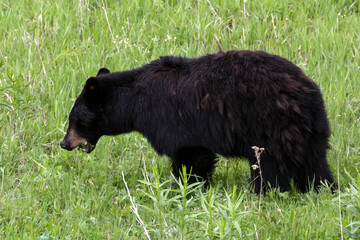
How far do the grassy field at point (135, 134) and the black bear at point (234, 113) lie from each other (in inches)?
10.2

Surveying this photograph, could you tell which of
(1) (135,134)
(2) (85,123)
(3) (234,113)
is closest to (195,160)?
(3) (234,113)

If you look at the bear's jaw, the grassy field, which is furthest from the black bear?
the bear's jaw

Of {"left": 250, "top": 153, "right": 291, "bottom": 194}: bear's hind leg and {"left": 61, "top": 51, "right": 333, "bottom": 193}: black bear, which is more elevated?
{"left": 61, "top": 51, "right": 333, "bottom": 193}: black bear

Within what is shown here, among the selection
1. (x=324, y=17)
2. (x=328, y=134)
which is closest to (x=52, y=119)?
(x=328, y=134)

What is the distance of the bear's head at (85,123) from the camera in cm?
591

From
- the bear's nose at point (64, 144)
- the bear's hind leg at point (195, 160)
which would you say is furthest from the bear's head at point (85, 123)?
the bear's hind leg at point (195, 160)

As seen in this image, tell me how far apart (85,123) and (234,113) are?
5.18 feet

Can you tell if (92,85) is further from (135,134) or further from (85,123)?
(135,134)

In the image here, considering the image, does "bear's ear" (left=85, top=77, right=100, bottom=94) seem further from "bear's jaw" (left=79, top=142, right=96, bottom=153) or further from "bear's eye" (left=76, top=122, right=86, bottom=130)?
"bear's jaw" (left=79, top=142, right=96, bottom=153)

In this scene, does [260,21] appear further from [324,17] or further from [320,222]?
[320,222]

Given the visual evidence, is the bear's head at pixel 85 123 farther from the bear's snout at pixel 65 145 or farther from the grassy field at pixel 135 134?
the grassy field at pixel 135 134

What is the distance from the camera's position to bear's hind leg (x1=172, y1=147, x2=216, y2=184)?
548cm

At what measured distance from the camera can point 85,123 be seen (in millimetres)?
5996

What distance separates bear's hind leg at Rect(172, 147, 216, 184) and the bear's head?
0.95m
